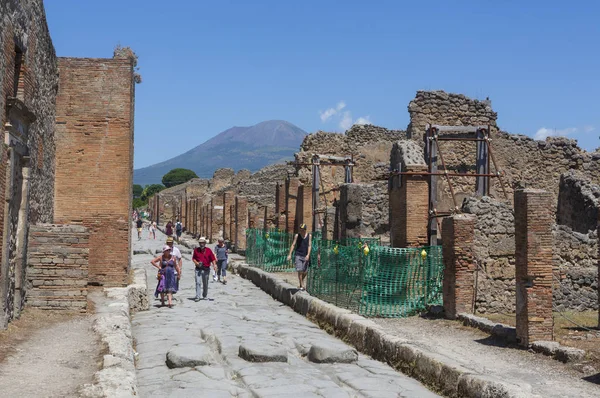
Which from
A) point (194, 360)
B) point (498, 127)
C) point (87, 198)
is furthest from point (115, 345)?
point (498, 127)

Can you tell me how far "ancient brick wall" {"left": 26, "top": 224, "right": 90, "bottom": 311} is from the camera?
10.9 metres

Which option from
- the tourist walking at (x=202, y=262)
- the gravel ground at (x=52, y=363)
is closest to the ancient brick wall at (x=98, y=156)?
the tourist walking at (x=202, y=262)

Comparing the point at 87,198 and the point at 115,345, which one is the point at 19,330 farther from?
the point at 87,198

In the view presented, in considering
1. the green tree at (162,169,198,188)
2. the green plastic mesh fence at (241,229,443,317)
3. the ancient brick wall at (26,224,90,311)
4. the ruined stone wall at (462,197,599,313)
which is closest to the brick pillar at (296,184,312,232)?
the green plastic mesh fence at (241,229,443,317)

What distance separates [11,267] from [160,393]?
4015 millimetres

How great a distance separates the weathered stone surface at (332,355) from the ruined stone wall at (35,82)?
4.50 m

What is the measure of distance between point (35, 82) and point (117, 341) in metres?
5.62

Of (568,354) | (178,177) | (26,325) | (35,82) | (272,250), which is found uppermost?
(178,177)

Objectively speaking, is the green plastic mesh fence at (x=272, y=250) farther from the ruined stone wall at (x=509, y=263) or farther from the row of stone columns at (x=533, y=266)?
the row of stone columns at (x=533, y=266)

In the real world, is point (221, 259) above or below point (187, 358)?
above

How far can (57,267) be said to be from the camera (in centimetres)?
1102

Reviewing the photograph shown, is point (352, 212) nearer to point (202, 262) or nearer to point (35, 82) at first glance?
point (202, 262)

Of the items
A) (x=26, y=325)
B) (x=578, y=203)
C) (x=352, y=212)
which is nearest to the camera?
(x=26, y=325)

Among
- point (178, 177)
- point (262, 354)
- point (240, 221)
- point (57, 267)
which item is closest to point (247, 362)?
point (262, 354)
